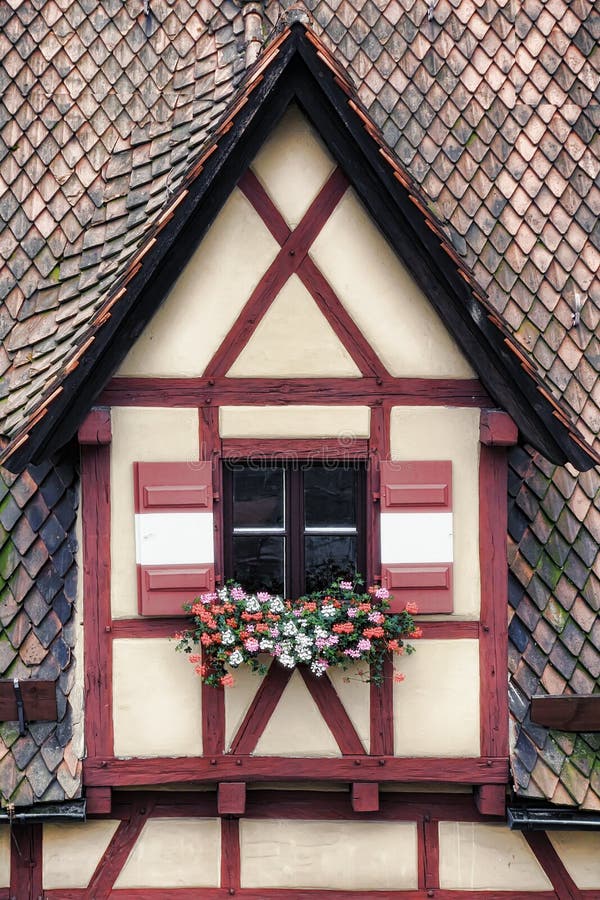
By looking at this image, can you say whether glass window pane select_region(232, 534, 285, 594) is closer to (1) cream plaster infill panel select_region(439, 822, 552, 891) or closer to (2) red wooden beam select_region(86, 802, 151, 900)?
(2) red wooden beam select_region(86, 802, 151, 900)

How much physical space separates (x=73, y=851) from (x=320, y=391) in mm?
2861

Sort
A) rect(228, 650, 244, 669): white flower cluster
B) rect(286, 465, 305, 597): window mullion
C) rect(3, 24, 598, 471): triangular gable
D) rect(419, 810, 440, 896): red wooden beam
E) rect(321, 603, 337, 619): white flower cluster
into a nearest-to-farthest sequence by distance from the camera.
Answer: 1. rect(3, 24, 598, 471): triangular gable
2. rect(228, 650, 244, 669): white flower cluster
3. rect(321, 603, 337, 619): white flower cluster
4. rect(286, 465, 305, 597): window mullion
5. rect(419, 810, 440, 896): red wooden beam

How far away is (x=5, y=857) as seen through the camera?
6.12 meters

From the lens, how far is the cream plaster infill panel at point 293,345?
5.89 meters

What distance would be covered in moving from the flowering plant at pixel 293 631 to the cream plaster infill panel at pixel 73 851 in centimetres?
116

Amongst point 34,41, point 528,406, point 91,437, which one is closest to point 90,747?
point 91,437

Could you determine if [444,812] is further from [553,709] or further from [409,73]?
[409,73]

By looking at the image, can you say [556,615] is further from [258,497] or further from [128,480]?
[128,480]

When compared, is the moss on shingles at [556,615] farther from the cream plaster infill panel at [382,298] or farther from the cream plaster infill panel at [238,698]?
the cream plaster infill panel at [238,698]

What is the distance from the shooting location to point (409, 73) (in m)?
7.36

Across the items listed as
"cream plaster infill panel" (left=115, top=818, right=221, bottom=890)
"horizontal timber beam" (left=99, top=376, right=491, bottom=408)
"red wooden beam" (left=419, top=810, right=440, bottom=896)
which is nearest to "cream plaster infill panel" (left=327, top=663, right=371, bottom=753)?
"red wooden beam" (left=419, top=810, right=440, bottom=896)

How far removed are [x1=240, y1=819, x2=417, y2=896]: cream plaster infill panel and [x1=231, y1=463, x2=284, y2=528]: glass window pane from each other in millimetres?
1646

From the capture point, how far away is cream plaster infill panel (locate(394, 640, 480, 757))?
5.90 m

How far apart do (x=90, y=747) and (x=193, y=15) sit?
4.72 m
